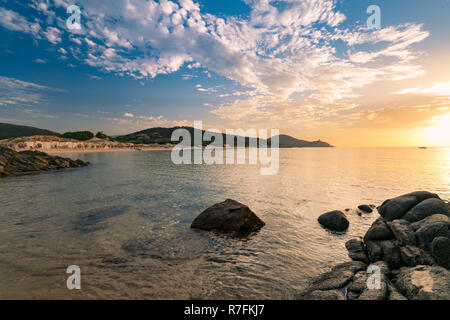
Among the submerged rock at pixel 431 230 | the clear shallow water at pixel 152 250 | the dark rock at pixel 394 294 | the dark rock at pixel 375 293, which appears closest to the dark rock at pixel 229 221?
the clear shallow water at pixel 152 250

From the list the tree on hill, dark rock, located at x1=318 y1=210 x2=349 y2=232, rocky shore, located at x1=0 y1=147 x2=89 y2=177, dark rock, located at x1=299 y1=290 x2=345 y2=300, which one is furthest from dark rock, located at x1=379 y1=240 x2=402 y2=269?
the tree on hill

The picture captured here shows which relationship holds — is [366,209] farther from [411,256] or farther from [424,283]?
[424,283]

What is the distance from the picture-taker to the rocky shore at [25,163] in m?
32.1

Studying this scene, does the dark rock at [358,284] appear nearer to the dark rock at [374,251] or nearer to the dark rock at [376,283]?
the dark rock at [376,283]

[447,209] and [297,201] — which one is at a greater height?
[447,209]

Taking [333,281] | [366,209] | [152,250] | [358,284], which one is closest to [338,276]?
[333,281]

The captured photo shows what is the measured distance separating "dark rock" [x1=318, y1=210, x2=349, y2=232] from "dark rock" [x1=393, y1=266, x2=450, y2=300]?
527 cm

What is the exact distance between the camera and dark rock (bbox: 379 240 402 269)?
763 centimetres

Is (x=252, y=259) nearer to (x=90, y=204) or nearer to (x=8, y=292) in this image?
(x=8, y=292)

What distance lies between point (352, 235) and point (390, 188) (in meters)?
19.1

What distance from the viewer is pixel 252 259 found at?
840cm
